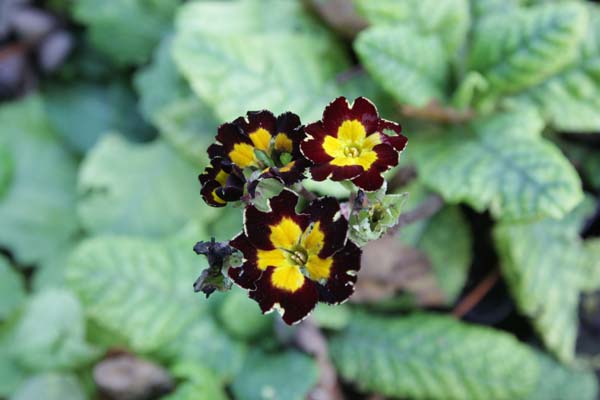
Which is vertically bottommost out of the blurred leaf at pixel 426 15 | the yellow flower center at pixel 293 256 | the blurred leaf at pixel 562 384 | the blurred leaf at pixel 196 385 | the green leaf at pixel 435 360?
the blurred leaf at pixel 562 384

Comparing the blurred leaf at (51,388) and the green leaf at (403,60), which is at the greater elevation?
→ the green leaf at (403,60)

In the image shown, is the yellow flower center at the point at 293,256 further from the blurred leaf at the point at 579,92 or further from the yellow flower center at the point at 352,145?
the blurred leaf at the point at 579,92

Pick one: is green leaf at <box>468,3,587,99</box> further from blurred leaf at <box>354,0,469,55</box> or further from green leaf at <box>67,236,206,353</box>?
green leaf at <box>67,236,206,353</box>

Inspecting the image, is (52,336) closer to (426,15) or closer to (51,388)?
(51,388)

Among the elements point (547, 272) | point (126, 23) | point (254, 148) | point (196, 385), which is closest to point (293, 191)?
point (254, 148)

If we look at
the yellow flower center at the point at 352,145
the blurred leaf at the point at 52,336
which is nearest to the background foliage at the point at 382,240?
the blurred leaf at the point at 52,336

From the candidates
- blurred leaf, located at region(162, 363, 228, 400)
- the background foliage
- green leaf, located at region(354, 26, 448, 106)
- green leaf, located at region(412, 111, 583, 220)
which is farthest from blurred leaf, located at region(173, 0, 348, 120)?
blurred leaf, located at region(162, 363, 228, 400)
